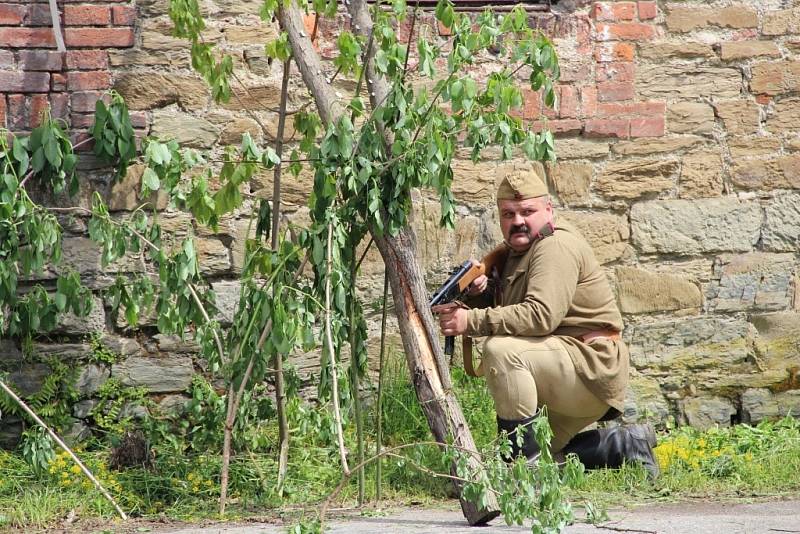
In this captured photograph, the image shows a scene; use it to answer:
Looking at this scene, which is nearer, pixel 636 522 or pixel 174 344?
pixel 636 522

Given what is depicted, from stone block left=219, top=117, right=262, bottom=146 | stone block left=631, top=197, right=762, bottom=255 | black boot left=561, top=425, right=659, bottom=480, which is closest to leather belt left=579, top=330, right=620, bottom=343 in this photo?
black boot left=561, top=425, right=659, bottom=480

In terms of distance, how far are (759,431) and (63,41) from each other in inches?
151

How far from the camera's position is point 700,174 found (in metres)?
5.70

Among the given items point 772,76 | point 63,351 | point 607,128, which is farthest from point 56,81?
point 772,76

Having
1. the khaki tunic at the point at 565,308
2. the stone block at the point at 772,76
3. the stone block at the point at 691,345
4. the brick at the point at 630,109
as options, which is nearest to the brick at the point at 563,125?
the brick at the point at 630,109

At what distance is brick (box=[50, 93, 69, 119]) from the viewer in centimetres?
515

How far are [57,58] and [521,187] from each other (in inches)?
86.2

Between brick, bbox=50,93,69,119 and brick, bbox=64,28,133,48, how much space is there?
24 centimetres

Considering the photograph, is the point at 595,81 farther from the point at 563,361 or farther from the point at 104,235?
the point at 104,235

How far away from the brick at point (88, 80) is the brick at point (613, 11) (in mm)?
2378

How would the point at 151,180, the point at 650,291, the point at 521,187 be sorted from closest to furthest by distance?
the point at 151,180 < the point at 521,187 < the point at 650,291

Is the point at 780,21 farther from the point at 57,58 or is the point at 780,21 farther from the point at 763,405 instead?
the point at 57,58

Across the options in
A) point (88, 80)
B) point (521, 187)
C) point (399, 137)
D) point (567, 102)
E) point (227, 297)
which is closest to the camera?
point (399, 137)

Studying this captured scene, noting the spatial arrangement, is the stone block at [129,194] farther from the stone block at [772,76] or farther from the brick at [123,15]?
the stone block at [772,76]
